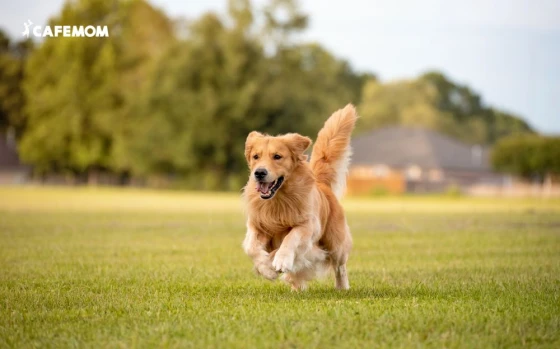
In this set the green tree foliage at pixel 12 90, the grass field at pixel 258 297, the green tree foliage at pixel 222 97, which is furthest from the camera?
the green tree foliage at pixel 12 90

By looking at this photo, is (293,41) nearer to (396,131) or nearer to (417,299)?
(396,131)

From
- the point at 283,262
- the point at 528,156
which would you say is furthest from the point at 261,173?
the point at 528,156

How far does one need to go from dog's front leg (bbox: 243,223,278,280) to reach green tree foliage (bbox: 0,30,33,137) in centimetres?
7383

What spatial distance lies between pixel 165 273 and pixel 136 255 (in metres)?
2.62

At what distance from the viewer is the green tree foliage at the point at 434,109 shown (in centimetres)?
8925

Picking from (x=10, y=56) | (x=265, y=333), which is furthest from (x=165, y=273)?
(x=10, y=56)

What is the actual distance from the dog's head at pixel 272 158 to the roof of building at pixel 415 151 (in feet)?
205

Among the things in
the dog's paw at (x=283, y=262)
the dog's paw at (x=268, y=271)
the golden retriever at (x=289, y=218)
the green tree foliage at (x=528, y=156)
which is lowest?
the dog's paw at (x=268, y=271)

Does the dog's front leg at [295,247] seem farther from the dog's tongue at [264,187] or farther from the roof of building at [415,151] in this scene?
the roof of building at [415,151]

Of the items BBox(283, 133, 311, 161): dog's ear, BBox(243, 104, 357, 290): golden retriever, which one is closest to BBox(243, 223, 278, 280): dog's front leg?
BBox(243, 104, 357, 290): golden retriever

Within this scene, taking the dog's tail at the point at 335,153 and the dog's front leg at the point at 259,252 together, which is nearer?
the dog's front leg at the point at 259,252

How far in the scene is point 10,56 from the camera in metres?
80.9

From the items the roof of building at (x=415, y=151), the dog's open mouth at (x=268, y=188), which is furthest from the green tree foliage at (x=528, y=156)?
the dog's open mouth at (x=268, y=188)

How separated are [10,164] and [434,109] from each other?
163 ft
